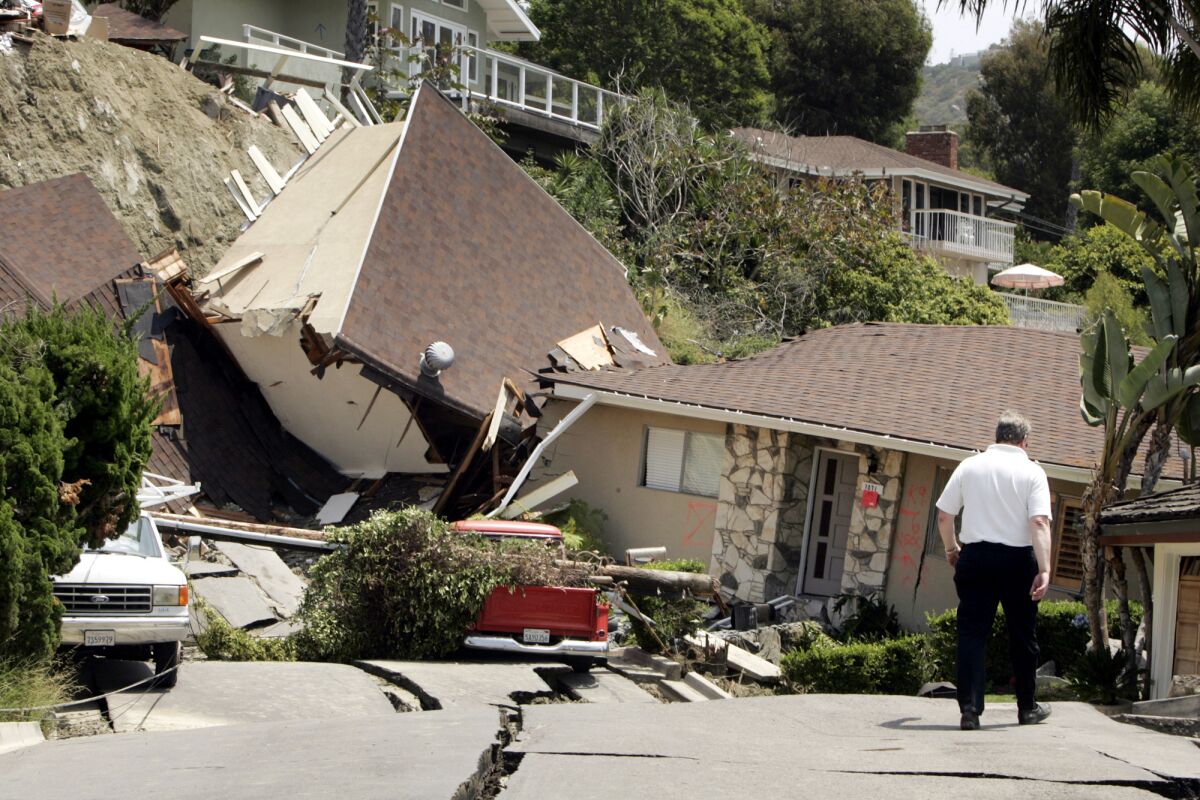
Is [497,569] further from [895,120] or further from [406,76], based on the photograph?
[895,120]

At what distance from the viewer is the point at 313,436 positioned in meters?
23.0

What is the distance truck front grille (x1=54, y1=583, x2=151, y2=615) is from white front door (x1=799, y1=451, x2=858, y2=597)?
414 inches

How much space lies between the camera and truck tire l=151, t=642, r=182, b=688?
12.0 metres

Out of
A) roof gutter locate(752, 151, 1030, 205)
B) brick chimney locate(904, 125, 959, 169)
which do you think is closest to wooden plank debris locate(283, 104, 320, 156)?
roof gutter locate(752, 151, 1030, 205)

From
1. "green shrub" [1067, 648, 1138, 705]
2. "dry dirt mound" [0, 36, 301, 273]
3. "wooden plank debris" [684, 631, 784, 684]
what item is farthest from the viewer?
"dry dirt mound" [0, 36, 301, 273]

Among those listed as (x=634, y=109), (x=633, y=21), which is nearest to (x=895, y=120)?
(x=633, y=21)

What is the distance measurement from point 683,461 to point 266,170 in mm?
10028

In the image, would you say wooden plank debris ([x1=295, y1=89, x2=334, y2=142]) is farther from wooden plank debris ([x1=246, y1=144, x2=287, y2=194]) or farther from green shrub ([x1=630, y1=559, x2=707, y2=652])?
green shrub ([x1=630, y1=559, x2=707, y2=652])

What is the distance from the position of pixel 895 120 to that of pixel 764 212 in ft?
87.8

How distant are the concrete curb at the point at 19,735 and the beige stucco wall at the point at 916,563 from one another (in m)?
11.7

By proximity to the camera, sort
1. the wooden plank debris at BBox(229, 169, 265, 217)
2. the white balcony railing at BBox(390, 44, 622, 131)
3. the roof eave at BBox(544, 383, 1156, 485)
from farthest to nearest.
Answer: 1. the white balcony railing at BBox(390, 44, 622, 131)
2. the wooden plank debris at BBox(229, 169, 265, 217)
3. the roof eave at BBox(544, 383, 1156, 485)

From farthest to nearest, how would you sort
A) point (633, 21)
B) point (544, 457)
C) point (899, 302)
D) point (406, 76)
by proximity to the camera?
point (633, 21)
point (406, 76)
point (899, 302)
point (544, 457)

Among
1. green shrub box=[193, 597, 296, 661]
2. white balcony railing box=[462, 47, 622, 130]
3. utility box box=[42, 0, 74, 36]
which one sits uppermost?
white balcony railing box=[462, 47, 622, 130]

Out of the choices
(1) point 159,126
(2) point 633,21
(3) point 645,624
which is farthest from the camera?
(2) point 633,21
